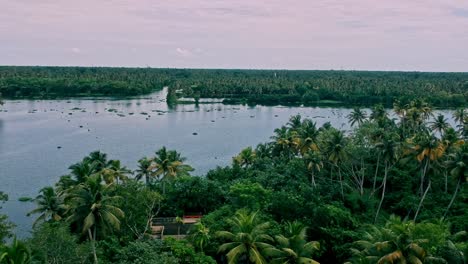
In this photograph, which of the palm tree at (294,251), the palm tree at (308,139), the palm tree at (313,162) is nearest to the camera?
the palm tree at (294,251)

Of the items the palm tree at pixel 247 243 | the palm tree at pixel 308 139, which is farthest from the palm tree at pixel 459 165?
the palm tree at pixel 247 243

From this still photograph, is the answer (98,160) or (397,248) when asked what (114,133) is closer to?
(98,160)

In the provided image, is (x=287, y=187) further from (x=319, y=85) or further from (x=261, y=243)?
(x=319, y=85)

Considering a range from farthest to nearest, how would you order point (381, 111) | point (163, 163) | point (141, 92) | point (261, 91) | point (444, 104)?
point (141, 92)
point (261, 91)
point (444, 104)
point (381, 111)
point (163, 163)

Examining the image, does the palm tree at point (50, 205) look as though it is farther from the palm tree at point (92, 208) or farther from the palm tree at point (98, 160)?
the palm tree at point (92, 208)

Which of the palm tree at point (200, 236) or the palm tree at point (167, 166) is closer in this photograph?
the palm tree at point (200, 236)

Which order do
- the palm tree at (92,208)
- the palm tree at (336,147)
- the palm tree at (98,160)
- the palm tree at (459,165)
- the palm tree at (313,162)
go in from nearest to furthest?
the palm tree at (92,208)
the palm tree at (459,165)
the palm tree at (98,160)
the palm tree at (336,147)
the palm tree at (313,162)

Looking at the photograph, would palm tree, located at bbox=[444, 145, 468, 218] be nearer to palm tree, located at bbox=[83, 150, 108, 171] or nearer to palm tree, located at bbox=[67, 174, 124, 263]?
palm tree, located at bbox=[67, 174, 124, 263]

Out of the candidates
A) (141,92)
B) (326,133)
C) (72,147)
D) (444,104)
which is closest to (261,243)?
(326,133)
